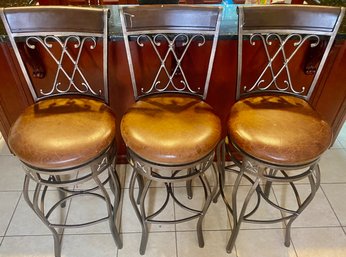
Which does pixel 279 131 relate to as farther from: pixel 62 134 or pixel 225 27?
pixel 62 134

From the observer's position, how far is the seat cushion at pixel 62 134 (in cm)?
108

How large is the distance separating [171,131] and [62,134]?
43cm

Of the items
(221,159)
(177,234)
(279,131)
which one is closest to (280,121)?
(279,131)

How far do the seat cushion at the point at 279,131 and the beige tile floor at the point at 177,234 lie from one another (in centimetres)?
64

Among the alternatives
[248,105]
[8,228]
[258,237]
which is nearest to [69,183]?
[8,228]

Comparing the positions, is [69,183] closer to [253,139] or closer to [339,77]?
[253,139]

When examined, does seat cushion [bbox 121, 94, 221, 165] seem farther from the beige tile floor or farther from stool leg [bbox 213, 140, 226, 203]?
the beige tile floor

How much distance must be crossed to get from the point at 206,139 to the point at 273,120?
0.31 m

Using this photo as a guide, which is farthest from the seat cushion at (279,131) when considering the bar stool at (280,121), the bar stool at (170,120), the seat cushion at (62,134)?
the seat cushion at (62,134)

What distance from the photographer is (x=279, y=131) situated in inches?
45.3

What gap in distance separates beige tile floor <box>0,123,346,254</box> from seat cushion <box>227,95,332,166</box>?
2.09ft

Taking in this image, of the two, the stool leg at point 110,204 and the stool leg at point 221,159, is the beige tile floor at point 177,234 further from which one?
the stool leg at point 221,159

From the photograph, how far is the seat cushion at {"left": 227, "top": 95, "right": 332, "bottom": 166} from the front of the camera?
110 cm

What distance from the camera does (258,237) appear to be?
1556mm
